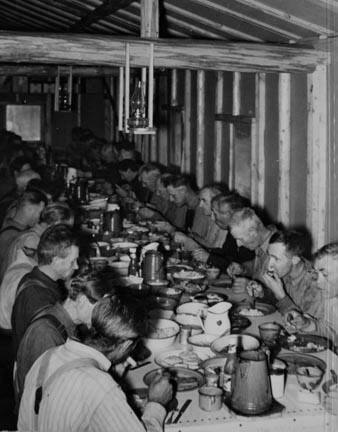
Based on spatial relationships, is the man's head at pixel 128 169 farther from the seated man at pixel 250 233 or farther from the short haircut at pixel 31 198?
the seated man at pixel 250 233

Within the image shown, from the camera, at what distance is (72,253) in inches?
168

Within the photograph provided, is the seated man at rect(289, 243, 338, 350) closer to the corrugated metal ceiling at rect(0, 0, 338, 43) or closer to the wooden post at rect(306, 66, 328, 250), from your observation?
the corrugated metal ceiling at rect(0, 0, 338, 43)

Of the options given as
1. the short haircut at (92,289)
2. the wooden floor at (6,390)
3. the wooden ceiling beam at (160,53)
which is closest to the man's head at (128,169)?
the wooden ceiling beam at (160,53)

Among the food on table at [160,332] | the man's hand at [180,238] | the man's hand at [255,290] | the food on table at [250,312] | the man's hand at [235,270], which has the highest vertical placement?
the man's hand at [180,238]

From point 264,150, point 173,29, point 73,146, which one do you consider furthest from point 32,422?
point 73,146

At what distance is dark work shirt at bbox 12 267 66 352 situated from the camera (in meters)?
3.89

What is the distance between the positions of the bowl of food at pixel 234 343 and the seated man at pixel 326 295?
568mm

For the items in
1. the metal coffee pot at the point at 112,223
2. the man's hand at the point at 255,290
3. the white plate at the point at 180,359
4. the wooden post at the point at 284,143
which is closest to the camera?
the white plate at the point at 180,359

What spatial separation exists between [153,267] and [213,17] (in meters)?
3.43

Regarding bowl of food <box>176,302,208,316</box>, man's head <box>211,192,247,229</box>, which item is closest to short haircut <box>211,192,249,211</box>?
man's head <box>211,192,247,229</box>

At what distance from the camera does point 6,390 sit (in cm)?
540

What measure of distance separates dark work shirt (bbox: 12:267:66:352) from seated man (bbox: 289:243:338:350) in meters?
1.72

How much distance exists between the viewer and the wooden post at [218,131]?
9484 millimetres

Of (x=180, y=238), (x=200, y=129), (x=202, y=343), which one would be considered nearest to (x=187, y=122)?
(x=200, y=129)
